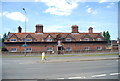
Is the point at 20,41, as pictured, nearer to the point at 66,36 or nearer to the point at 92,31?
the point at 66,36

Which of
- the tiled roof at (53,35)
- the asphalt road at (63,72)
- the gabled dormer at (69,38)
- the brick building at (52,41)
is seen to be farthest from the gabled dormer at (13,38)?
the asphalt road at (63,72)

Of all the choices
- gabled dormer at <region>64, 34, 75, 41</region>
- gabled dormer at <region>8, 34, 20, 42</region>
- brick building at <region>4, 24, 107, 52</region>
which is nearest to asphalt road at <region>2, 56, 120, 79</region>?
brick building at <region>4, 24, 107, 52</region>

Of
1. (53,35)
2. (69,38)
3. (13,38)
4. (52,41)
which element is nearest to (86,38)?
(69,38)

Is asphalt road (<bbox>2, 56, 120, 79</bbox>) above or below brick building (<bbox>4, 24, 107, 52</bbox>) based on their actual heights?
below

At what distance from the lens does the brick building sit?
4509cm

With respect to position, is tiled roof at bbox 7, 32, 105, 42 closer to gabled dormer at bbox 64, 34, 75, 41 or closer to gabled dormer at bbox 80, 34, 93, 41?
gabled dormer at bbox 80, 34, 93, 41

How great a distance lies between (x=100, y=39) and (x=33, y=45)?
79.8ft

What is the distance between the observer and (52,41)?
45.6m

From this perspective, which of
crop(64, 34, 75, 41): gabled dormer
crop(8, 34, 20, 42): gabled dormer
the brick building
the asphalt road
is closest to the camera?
the asphalt road

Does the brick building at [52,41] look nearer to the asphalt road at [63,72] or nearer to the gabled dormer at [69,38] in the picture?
the gabled dormer at [69,38]

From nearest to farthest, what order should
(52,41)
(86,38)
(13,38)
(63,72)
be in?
(63,72) → (13,38) → (52,41) → (86,38)

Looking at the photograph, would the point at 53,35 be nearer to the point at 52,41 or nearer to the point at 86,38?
the point at 52,41

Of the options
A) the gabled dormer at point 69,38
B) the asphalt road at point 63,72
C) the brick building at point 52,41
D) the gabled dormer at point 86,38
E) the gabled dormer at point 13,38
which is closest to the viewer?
the asphalt road at point 63,72

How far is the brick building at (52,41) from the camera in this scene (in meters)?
45.1
